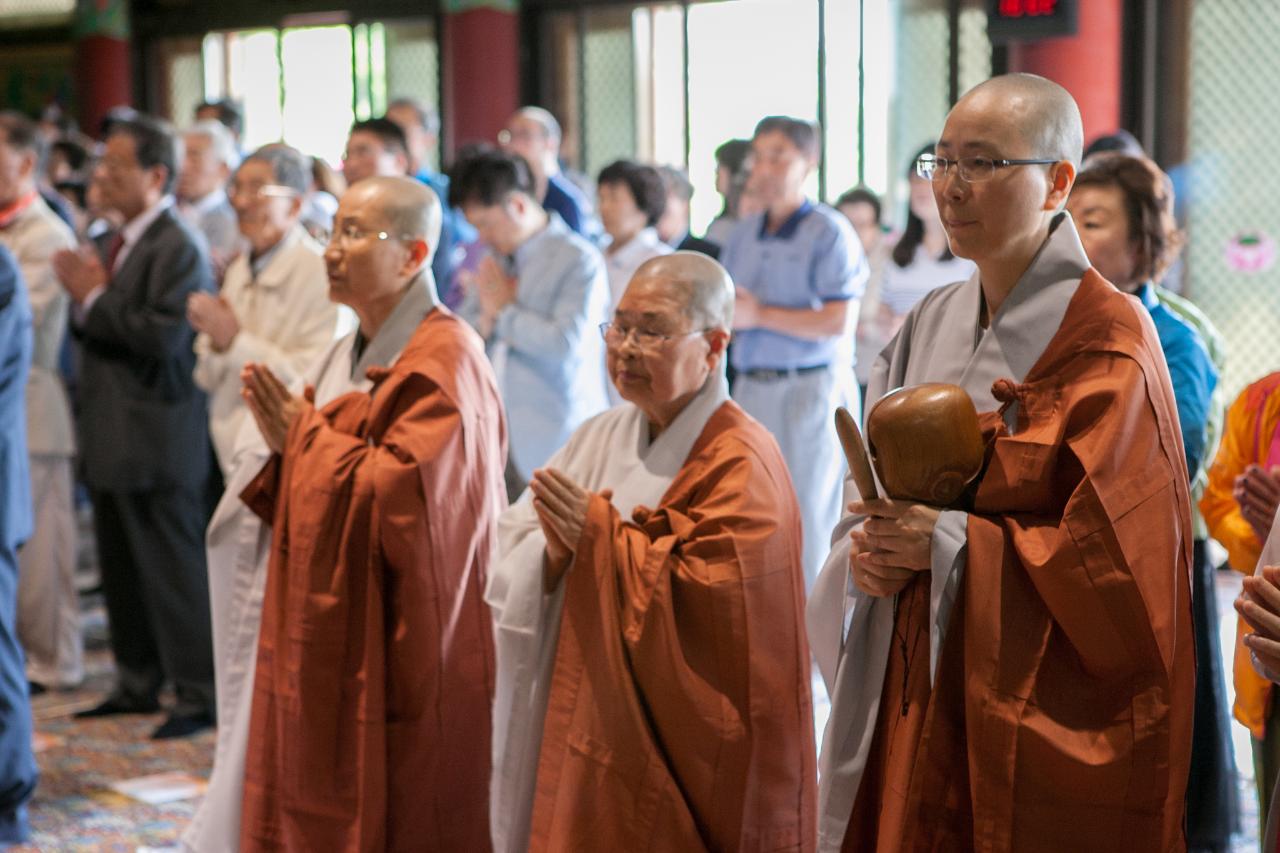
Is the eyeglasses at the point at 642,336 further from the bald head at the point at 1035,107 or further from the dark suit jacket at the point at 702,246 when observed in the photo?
the dark suit jacket at the point at 702,246

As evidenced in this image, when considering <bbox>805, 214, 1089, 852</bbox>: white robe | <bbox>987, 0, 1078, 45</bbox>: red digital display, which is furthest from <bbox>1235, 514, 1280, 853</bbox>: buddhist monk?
<bbox>987, 0, 1078, 45</bbox>: red digital display

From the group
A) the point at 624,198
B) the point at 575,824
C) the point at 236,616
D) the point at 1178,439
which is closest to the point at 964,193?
the point at 1178,439

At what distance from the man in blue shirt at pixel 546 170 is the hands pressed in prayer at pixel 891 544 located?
3851 mm

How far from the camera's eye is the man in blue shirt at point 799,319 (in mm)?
4566

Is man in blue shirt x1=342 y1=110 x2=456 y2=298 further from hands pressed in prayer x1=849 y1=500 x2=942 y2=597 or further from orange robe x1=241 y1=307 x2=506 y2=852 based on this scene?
hands pressed in prayer x1=849 y1=500 x2=942 y2=597

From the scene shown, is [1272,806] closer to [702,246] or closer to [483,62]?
[702,246]

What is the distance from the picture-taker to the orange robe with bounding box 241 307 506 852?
3010 mm

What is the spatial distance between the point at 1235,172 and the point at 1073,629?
5768 millimetres

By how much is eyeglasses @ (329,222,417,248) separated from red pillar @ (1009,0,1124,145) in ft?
14.2

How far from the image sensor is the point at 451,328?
127 inches

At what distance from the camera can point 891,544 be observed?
208 centimetres

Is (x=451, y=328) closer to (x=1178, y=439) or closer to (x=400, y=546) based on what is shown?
(x=400, y=546)

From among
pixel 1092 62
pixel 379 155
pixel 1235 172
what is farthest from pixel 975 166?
pixel 1235 172

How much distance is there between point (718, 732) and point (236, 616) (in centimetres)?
133
